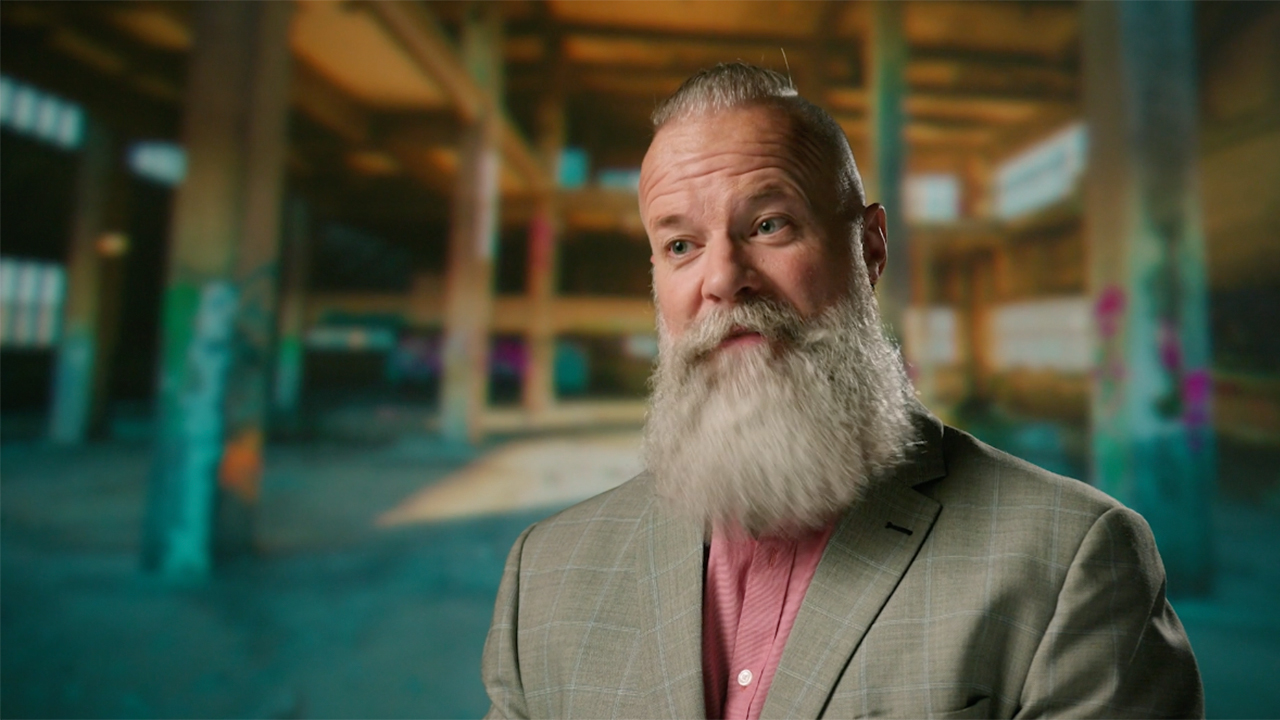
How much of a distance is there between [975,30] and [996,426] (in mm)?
7330

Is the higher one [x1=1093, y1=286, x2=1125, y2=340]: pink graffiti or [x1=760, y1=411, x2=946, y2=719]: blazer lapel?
[x1=1093, y1=286, x2=1125, y2=340]: pink graffiti

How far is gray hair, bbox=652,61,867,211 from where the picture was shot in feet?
3.93

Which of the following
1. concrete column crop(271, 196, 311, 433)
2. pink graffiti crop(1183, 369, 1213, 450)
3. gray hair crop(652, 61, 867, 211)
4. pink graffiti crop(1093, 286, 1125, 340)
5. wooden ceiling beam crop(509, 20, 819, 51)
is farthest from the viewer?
concrete column crop(271, 196, 311, 433)

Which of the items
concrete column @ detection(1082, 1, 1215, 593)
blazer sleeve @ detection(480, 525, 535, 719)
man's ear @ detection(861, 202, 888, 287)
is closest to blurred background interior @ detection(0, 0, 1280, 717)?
concrete column @ detection(1082, 1, 1215, 593)

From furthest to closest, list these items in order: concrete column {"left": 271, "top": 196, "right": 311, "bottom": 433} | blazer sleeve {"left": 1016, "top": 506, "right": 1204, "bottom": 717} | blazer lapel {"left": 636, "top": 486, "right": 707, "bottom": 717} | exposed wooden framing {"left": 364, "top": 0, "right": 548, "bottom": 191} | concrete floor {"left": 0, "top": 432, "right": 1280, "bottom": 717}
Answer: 1. concrete column {"left": 271, "top": 196, "right": 311, "bottom": 433}
2. exposed wooden framing {"left": 364, "top": 0, "right": 548, "bottom": 191}
3. concrete floor {"left": 0, "top": 432, "right": 1280, "bottom": 717}
4. blazer lapel {"left": 636, "top": 486, "right": 707, "bottom": 717}
5. blazer sleeve {"left": 1016, "top": 506, "right": 1204, "bottom": 717}

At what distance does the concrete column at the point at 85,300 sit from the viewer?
8641 millimetres

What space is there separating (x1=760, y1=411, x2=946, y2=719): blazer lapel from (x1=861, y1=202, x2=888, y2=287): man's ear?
0.43 m

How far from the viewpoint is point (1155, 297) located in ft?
12.8

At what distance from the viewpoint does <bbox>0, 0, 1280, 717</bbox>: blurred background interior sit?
387cm

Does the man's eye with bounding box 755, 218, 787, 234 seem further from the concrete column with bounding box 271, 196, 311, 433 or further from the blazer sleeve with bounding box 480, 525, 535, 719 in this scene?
the concrete column with bounding box 271, 196, 311, 433

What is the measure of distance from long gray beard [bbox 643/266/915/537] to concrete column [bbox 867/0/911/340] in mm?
5771

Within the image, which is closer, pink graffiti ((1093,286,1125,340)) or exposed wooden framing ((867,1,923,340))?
pink graffiti ((1093,286,1125,340))

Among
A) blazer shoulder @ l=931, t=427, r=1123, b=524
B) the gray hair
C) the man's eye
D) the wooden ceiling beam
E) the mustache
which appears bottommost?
blazer shoulder @ l=931, t=427, r=1123, b=524

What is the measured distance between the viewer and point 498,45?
838 cm
